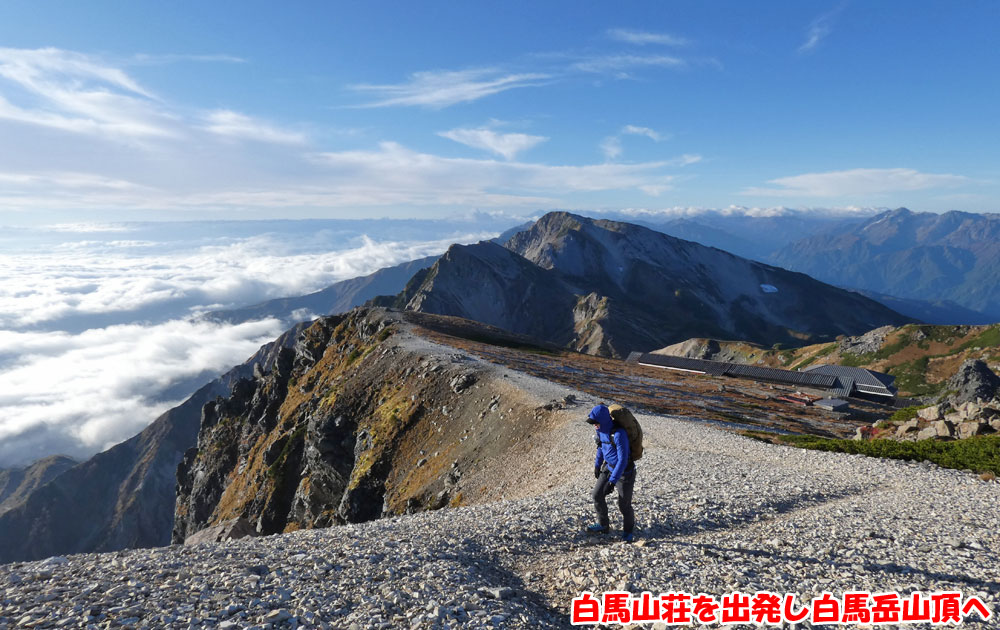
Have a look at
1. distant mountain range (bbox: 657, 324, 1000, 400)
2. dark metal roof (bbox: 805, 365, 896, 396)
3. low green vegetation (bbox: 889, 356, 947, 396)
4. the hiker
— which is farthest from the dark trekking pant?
low green vegetation (bbox: 889, 356, 947, 396)

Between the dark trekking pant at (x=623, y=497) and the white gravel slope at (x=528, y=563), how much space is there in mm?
704

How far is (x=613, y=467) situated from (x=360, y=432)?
39071 mm

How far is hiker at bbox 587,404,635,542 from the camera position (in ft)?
42.9

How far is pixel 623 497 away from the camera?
43.3ft

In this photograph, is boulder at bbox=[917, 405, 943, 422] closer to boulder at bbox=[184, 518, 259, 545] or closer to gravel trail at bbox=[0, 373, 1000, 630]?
gravel trail at bbox=[0, 373, 1000, 630]

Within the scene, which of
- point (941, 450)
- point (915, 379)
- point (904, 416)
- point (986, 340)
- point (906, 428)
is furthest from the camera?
point (915, 379)

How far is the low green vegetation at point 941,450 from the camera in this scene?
73.3 feet

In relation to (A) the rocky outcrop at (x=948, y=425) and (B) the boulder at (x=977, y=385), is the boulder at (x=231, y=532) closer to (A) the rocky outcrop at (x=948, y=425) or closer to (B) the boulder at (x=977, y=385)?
(A) the rocky outcrop at (x=948, y=425)

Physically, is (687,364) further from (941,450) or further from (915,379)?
(941,450)

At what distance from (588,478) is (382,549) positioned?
35.5 feet

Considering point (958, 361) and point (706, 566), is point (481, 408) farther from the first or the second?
point (958, 361)

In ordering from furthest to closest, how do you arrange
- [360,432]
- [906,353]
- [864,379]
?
[906,353], [864,379], [360,432]

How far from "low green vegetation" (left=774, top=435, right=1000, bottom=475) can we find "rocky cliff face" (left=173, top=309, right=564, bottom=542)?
684 inches

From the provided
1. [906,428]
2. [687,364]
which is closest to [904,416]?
[906,428]
